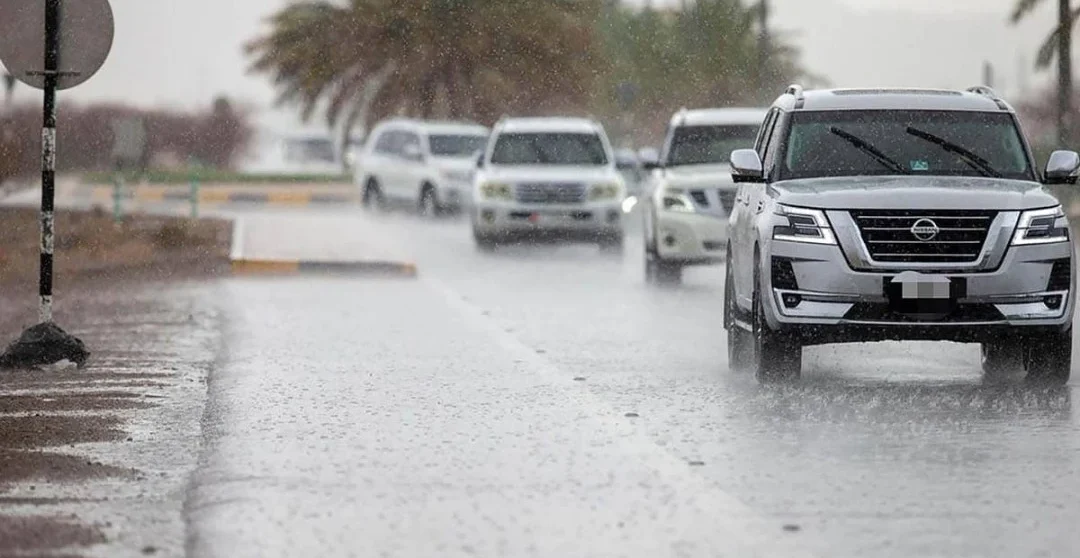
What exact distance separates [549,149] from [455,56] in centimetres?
3400

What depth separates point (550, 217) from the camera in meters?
31.4

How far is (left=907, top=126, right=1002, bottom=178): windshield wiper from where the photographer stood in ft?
46.0

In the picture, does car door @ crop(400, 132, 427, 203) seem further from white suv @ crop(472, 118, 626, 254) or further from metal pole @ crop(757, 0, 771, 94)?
metal pole @ crop(757, 0, 771, 94)

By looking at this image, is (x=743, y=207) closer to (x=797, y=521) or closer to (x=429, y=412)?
(x=429, y=412)

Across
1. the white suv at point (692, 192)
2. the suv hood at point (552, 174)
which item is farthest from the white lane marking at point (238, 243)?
the white suv at point (692, 192)

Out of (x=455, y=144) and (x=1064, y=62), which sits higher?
(x=1064, y=62)

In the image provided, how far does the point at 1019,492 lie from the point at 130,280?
1657cm

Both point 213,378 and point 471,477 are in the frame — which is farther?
point 213,378

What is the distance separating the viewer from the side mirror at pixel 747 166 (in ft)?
45.5

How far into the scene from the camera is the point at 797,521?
8492mm

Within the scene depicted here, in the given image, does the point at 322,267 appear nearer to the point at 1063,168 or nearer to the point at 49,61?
the point at 49,61

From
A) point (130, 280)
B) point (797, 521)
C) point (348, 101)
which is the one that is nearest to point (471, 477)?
point (797, 521)

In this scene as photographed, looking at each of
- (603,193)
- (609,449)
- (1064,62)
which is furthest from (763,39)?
(609,449)

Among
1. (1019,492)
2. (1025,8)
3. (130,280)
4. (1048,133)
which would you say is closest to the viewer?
(1019,492)
